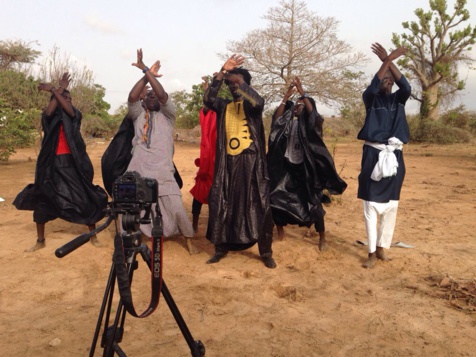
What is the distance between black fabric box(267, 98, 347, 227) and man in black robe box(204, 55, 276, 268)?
0.55 m

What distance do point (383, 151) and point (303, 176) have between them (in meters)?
1.00

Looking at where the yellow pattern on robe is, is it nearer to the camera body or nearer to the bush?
the camera body

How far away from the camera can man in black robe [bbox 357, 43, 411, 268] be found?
13.4ft

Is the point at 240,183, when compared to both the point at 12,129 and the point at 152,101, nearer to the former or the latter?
the point at 152,101

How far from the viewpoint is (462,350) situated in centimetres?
274

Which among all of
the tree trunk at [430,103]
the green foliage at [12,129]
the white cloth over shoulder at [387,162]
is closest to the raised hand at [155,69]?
the white cloth over shoulder at [387,162]

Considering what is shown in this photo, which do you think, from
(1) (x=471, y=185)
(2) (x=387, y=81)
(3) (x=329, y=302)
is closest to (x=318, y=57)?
(1) (x=471, y=185)

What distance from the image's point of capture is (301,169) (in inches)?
191

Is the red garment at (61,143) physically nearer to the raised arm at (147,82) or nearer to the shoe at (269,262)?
the raised arm at (147,82)

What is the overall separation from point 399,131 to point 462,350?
7.01ft

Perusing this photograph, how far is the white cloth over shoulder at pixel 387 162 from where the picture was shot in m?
4.07

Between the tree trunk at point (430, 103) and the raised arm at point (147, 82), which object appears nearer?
the raised arm at point (147, 82)

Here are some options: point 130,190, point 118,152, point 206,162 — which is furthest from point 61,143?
point 130,190

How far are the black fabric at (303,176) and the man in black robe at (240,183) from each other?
0.55 metres
